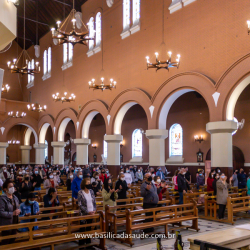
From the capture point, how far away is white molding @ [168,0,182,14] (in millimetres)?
13320

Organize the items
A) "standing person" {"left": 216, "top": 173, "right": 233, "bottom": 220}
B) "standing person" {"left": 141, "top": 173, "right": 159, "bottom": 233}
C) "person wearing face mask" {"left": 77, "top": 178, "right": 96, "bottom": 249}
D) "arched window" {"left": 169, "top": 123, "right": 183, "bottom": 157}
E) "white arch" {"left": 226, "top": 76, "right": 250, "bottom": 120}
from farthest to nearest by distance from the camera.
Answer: "arched window" {"left": 169, "top": 123, "right": 183, "bottom": 157} → "white arch" {"left": 226, "top": 76, "right": 250, "bottom": 120} → "standing person" {"left": 216, "top": 173, "right": 233, "bottom": 220} → "standing person" {"left": 141, "top": 173, "right": 159, "bottom": 233} → "person wearing face mask" {"left": 77, "top": 178, "right": 96, "bottom": 249}

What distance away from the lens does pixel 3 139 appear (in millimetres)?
24109

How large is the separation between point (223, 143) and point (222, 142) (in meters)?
0.05

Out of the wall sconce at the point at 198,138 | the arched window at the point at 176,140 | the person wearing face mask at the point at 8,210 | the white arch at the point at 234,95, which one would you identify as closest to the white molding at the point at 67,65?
the arched window at the point at 176,140

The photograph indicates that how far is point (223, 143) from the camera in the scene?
11.4m

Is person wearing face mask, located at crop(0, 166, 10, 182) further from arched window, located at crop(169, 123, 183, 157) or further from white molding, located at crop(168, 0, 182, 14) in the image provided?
white molding, located at crop(168, 0, 182, 14)

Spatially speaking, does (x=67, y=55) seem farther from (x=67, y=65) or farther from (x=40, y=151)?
(x=40, y=151)

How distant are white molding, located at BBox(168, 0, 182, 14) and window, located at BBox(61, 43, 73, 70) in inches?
386

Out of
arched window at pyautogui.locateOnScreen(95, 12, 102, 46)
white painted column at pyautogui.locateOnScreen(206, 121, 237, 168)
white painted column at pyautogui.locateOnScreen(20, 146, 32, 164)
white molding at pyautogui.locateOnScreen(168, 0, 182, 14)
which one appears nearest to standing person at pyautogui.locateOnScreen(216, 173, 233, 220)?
white painted column at pyautogui.locateOnScreen(206, 121, 237, 168)

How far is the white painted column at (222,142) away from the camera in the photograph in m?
11.2

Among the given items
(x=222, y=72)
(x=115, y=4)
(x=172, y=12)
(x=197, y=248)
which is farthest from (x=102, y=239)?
(x=115, y=4)

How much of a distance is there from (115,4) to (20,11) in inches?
388

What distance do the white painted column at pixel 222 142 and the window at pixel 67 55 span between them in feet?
43.1

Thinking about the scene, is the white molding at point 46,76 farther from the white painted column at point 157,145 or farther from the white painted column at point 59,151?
the white painted column at point 157,145
